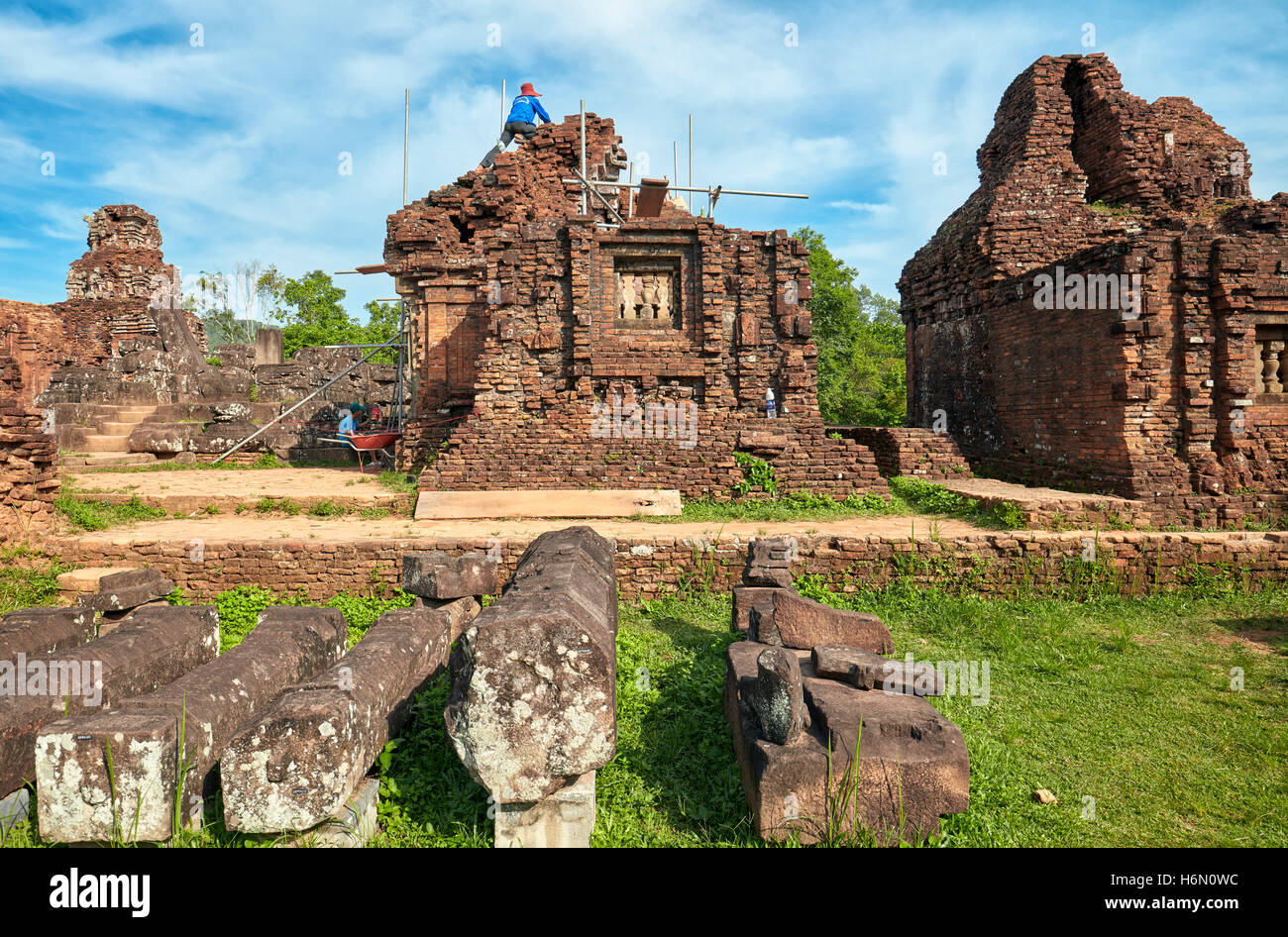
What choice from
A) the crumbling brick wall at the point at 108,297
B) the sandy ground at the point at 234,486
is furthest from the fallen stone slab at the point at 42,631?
the crumbling brick wall at the point at 108,297

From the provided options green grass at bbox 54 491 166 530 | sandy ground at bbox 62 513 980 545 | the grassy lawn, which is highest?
green grass at bbox 54 491 166 530

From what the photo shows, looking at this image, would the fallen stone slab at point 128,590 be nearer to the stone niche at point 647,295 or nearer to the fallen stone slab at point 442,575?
the fallen stone slab at point 442,575

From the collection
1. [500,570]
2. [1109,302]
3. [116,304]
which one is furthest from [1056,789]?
[116,304]

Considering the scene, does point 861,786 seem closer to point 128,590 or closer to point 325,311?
point 128,590

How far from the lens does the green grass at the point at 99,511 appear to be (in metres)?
8.09

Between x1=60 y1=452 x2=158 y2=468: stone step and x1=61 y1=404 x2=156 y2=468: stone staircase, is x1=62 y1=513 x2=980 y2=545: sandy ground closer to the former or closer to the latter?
x1=60 y1=452 x2=158 y2=468: stone step

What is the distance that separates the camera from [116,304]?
1983cm

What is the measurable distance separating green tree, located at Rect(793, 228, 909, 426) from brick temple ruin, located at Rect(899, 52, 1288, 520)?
10.5 meters

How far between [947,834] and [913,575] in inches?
171

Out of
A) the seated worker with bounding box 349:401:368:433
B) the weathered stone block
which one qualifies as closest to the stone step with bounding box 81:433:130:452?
A: the seated worker with bounding box 349:401:368:433

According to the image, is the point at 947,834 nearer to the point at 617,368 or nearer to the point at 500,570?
the point at 500,570

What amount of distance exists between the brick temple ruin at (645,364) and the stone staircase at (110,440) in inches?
317

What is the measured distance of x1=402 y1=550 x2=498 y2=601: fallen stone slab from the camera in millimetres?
5719

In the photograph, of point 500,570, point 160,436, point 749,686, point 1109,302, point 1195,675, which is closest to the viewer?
point 749,686
